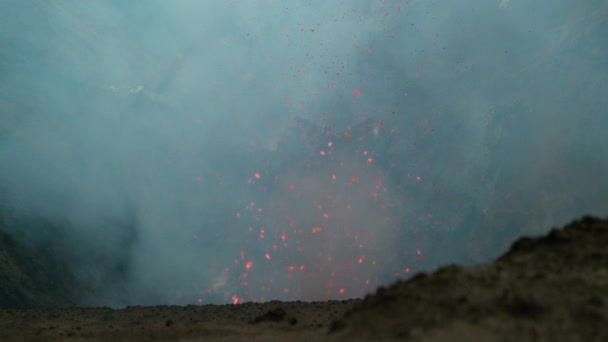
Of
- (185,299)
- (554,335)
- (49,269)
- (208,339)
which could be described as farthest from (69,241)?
(554,335)

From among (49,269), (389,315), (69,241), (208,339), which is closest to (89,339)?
(208,339)

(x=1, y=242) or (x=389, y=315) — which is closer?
(x=389, y=315)

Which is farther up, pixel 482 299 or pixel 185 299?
pixel 185 299

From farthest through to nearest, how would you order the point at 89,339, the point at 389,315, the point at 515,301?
1. the point at 89,339
2. the point at 389,315
3. the point at 515,301

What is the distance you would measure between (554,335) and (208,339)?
51.0 ft

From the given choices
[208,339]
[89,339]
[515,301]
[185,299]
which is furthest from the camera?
[185,299]

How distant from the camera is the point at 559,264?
1526 cm

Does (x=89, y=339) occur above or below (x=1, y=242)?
below

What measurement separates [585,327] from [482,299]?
2.71 metres

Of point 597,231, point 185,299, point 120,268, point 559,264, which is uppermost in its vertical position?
point 120,268

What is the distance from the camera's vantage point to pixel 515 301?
1295 cm

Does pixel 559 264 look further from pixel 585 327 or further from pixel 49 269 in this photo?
pixel 49 269

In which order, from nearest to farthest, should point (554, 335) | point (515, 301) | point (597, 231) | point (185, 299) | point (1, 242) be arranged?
point (554, 335), point (515, 301), point (597, 231), point (1, 242), point (185, 299)

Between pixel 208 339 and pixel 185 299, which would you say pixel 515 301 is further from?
pixel 185 299
